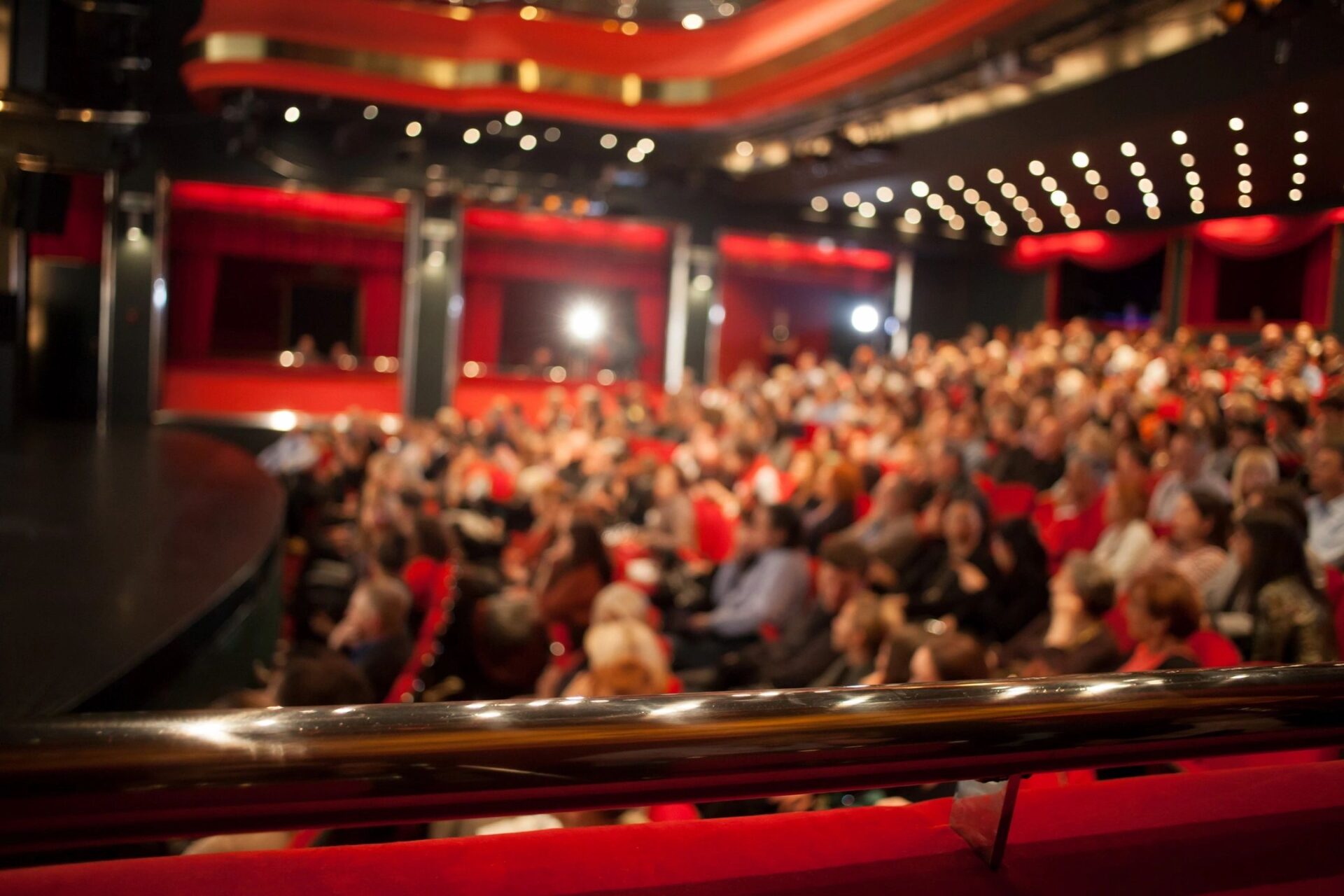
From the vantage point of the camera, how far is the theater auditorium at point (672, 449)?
2.29 feet

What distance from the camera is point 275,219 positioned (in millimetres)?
10742

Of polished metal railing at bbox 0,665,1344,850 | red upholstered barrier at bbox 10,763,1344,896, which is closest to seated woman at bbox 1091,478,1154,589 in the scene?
red upholstered barrier at bbox 10,763,1344,896

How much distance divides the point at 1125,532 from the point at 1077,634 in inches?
38.3

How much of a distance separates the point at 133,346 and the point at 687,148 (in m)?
5.53

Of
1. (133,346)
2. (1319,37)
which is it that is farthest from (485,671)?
(133,346)

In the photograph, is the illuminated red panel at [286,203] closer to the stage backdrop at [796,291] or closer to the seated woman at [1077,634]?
the stage backdrop at [796,291]

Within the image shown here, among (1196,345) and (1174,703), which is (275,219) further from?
(1174,703)

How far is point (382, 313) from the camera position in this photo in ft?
39.5

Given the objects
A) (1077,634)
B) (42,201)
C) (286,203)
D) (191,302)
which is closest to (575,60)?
(286,203)

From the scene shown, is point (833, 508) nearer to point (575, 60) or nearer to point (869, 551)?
point (869, 551)

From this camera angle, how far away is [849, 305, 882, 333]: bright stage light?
1364 centimetres

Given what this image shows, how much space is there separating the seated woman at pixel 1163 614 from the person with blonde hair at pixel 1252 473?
3.22 feet

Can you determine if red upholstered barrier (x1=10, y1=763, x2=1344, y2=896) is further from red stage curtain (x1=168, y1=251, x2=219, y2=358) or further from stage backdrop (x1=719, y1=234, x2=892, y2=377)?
stage backdrop (x1=719, y1=234, x2=892, y2=377)

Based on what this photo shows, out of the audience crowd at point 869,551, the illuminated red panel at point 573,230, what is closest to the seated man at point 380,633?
the audience crowd at point 869,551
